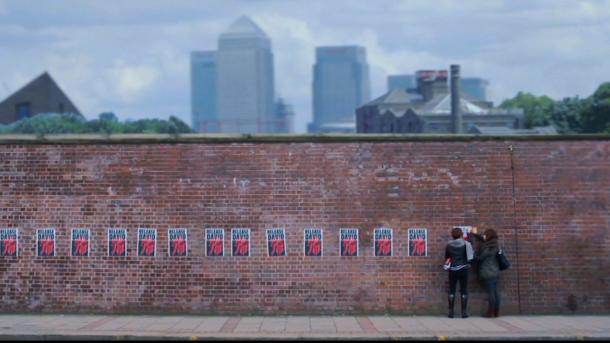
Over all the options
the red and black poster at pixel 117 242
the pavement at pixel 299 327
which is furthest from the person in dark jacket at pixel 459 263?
the red and black poster at pixel 117 242

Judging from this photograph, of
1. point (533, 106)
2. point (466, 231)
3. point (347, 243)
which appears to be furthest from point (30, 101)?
point (466, 231)

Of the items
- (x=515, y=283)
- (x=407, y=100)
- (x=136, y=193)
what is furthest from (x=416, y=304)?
(x=407, y=100)

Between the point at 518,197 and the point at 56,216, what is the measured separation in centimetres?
870

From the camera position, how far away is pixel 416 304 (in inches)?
687

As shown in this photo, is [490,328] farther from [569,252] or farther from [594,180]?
[594,180]

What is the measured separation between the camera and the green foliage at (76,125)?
87.5 m

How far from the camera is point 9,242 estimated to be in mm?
17703

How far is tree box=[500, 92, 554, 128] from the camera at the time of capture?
105 m

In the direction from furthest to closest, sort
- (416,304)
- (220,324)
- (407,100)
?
1. (407,100)
2. (416,304)
3. (220,324)

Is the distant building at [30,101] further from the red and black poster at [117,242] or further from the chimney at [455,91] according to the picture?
the red and black poster at [117,242]

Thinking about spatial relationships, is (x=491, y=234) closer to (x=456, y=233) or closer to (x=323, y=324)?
(x=456, y=233)

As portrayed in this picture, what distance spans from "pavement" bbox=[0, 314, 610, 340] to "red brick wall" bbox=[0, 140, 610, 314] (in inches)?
Result: 16.4

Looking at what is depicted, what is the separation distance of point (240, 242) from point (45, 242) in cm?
368

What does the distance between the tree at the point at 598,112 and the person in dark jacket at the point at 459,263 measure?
244 ft
